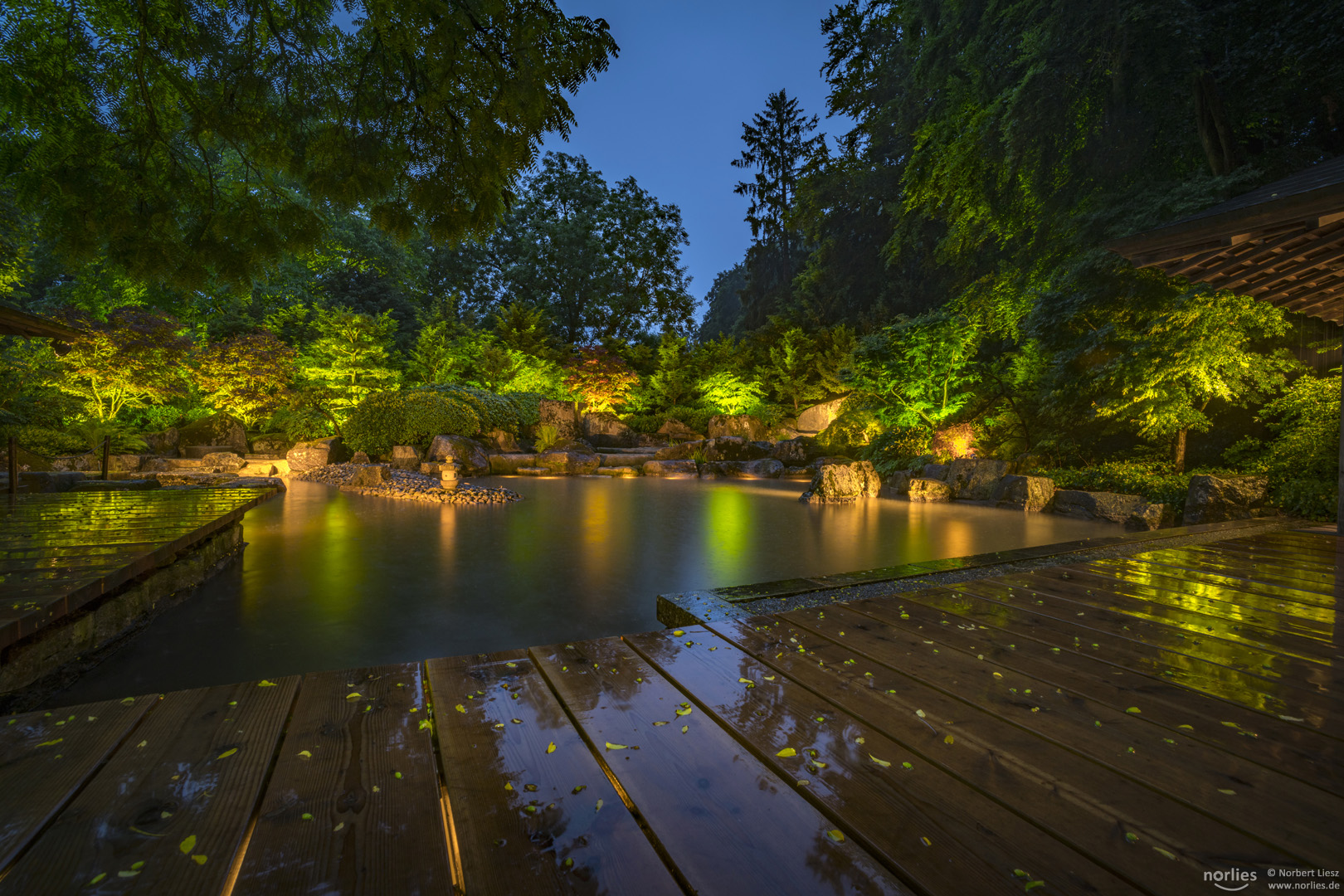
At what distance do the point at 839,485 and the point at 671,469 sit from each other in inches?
192

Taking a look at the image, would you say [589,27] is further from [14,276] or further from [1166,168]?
[14,276]

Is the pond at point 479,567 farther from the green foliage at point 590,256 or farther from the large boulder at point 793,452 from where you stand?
the green foliage at point 590,256

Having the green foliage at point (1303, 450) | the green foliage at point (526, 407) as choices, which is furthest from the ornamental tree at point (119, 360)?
the green foliage at point (1303, 450)

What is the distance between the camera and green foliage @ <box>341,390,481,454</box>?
40.0ft

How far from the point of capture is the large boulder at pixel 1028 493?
7.39 m

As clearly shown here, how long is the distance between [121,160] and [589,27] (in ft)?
7.88

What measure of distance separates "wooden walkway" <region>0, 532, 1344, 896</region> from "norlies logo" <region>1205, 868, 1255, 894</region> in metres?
0.02

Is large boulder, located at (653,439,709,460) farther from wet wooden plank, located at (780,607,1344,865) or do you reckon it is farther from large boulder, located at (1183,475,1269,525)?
wet wooden plank, located at (780,607,1344,865)

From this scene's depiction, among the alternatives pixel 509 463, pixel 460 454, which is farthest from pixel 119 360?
pixel 509 463

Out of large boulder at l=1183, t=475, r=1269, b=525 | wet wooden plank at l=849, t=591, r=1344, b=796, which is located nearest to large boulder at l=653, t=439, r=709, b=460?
large boulder at l=1183, t=475, r=1269, b=525

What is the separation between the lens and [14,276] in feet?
32.2

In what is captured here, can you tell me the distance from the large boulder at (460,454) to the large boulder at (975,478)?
8.72m

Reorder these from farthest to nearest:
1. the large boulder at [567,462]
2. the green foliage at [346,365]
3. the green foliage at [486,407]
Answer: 1. the green foliage at [486,407]
2. the green foliage at [346,365]
3. the large boulder at [567,462]

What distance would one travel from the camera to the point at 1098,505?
673 centimetres
